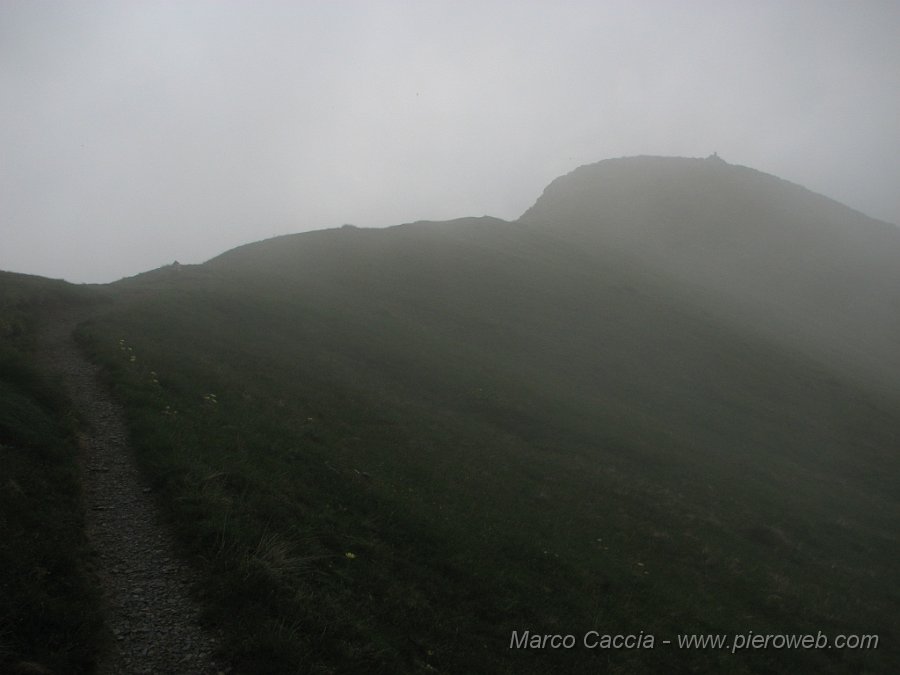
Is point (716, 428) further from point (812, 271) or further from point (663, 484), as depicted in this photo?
point (812, 271)

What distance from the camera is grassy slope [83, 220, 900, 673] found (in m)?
10.8

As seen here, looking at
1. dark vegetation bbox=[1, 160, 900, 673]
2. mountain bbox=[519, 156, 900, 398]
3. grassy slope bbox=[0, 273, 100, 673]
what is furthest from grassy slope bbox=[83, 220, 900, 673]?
mountain bbox=[519, 156, 900, 398]

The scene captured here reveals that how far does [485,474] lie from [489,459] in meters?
2.67

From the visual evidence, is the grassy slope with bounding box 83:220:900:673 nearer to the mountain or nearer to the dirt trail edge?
the dirt trail edge

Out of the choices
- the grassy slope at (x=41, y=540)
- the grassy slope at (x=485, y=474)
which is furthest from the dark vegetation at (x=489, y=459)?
the grassy slope at (x=41, y=540)

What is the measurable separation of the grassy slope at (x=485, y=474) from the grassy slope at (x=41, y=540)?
183cm

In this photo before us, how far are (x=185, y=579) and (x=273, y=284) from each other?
50683 millimetres

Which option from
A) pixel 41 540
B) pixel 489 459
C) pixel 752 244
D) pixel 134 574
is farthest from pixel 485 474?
pixel 752 244

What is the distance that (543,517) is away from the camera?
64.2ft

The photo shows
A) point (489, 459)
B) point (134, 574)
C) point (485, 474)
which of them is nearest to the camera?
point (134, 574)

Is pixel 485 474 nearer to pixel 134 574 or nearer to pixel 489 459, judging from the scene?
pixel 489 459

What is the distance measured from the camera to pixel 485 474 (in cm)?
2308

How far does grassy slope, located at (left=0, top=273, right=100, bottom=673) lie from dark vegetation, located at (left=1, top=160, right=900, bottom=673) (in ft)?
5.93

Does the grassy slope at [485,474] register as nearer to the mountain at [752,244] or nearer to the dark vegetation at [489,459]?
the dark vegetation at [489,459]
